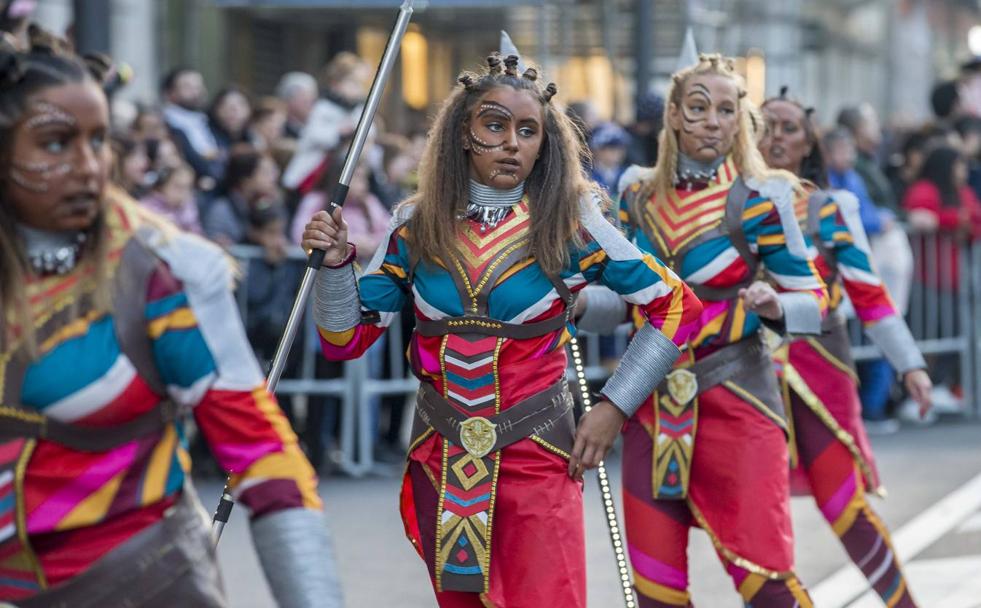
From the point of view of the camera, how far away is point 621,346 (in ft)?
37.8

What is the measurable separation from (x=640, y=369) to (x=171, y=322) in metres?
1.91

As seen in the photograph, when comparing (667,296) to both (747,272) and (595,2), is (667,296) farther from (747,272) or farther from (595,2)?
(595,2)

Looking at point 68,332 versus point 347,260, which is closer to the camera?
point 68,332

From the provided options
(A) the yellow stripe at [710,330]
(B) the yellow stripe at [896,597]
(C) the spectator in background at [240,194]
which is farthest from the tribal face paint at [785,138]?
(C) the spectator in background at [240,194]

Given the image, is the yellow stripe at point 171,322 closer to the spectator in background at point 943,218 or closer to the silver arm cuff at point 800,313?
the silver arm cuff at point 800,313

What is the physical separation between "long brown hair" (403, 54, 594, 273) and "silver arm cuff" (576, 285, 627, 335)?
659 millimetres

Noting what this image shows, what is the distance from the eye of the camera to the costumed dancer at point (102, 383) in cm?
311

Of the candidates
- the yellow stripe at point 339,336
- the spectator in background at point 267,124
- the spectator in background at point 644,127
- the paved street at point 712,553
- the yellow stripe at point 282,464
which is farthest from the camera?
the spectator in background at point 644,127

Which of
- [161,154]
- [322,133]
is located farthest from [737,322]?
[322,133]

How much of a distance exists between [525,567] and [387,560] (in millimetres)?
3902

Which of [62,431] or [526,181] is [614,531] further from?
[62,431]

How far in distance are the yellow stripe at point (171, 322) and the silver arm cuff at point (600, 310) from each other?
240 centimetres

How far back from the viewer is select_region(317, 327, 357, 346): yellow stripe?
480 centimetres

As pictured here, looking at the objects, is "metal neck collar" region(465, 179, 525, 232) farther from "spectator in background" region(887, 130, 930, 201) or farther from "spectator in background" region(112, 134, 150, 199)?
"spectator in background" region(887, 130, 930, 201)
